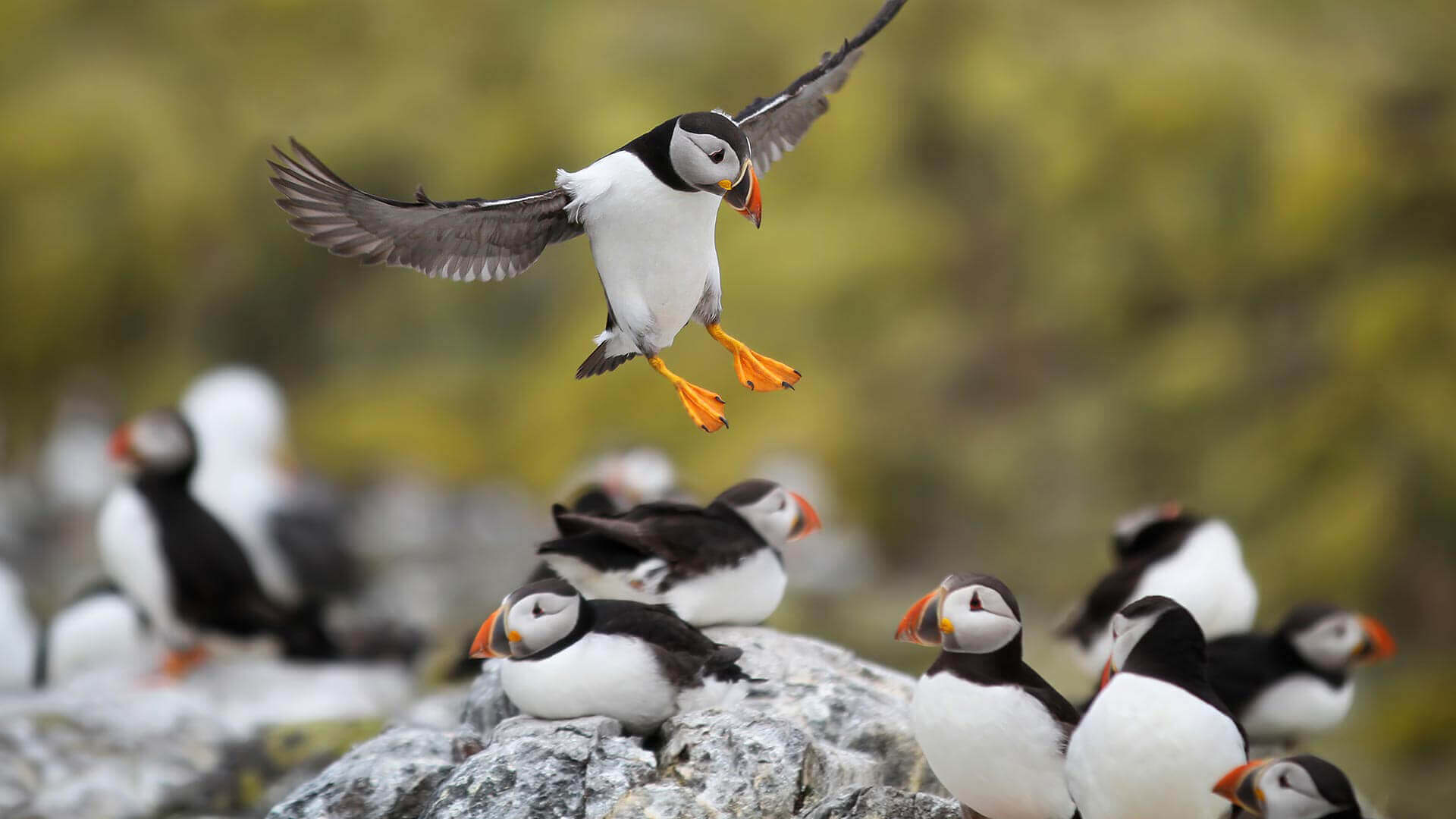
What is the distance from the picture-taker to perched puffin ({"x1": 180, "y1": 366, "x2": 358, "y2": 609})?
873 cm

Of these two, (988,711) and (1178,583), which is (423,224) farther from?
(1178,583)

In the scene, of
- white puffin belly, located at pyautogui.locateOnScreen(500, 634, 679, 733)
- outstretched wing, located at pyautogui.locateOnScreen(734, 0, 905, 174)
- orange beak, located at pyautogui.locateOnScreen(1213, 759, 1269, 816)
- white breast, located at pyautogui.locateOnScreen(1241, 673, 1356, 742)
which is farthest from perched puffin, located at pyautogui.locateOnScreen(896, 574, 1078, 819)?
white breast, located at pyautogui.locateOnScreen(1241, 673, 1356, 742)

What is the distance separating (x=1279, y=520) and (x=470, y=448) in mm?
7304

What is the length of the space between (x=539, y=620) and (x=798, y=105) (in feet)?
4.86

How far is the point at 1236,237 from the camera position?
41.1 ft

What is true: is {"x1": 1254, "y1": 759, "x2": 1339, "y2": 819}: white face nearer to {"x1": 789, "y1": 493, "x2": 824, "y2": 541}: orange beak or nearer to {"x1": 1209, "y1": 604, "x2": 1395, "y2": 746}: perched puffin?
{"x1": 789, "y1": 493, "x2": 824, "y2": 541}: orange beak

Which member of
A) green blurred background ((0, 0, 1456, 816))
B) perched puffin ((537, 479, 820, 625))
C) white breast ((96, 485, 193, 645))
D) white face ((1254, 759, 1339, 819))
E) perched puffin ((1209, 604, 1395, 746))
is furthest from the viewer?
green blurred background ((0, 0, 1456, 816))

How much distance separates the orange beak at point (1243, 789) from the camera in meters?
3.11

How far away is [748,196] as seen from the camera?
8.74 feet

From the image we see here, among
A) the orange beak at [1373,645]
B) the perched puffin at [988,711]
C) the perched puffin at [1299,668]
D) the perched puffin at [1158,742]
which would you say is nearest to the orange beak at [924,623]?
the perched puffin at [988,711]

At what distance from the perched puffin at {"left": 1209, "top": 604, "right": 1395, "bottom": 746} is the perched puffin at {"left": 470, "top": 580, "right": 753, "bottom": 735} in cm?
230

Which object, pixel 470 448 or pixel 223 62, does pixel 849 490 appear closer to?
pixel 470 448

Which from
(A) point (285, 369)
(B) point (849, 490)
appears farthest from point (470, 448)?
(B) point (849, 490)

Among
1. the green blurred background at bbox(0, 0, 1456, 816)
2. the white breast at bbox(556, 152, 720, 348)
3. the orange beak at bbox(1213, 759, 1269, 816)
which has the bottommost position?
the orange beak at bbox(1213, 759, 1269, 816)
